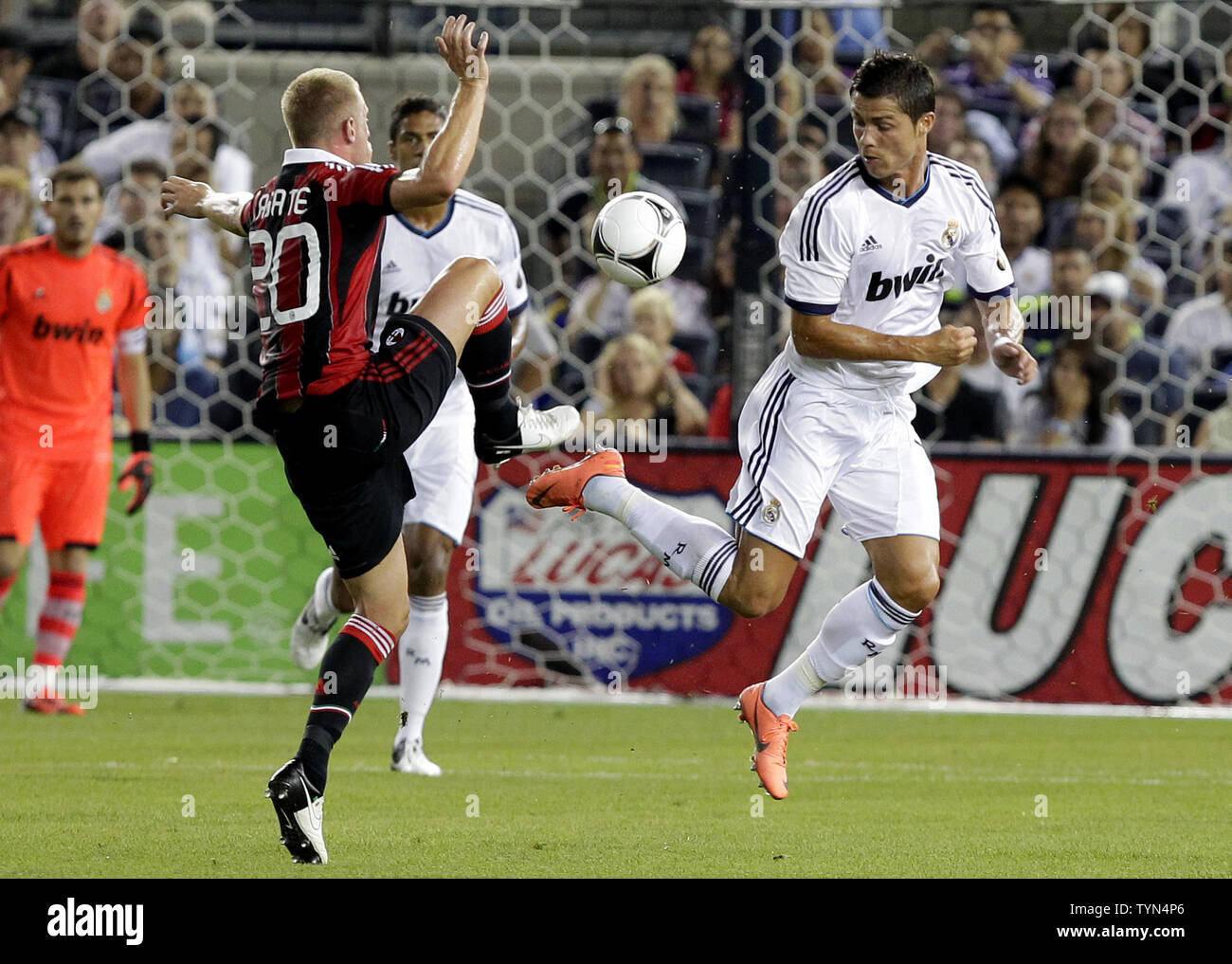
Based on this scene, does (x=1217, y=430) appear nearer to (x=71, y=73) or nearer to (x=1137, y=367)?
(x=1137, y=367)

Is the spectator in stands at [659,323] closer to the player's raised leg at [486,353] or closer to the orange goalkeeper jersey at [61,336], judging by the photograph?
the orange goalkeeper jersey at [61,336]

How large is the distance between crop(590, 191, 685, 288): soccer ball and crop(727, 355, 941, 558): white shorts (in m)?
0.57

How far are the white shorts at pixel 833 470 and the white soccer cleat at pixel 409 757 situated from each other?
67.4 inches

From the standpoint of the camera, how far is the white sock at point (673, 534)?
5.94 metres

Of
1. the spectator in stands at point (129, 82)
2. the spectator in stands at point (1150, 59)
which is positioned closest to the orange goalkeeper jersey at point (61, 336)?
the spectator in stands at point (129, 82)

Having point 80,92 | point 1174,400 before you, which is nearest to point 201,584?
point 80,92

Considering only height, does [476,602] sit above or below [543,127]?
below

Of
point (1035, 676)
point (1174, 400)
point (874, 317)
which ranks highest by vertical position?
point (874, 317)

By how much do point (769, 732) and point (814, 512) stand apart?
731 millimetres

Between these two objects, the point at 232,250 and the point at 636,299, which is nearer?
the point at 636,299

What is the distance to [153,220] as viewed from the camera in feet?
33.4

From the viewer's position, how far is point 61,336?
354 inches

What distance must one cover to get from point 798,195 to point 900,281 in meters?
3.58

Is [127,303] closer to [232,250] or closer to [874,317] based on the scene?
[232,250]
